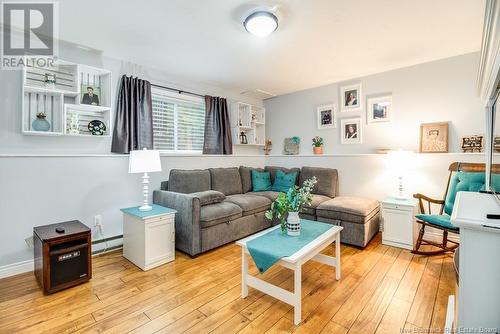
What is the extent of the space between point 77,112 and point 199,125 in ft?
5.57

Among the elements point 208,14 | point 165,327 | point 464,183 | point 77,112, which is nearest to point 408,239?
point 464,183

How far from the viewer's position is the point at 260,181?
4.09 meters

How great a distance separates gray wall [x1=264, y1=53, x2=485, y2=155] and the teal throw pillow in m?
0.71

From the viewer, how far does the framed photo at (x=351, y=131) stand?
12.3 feet

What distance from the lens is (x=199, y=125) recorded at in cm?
395

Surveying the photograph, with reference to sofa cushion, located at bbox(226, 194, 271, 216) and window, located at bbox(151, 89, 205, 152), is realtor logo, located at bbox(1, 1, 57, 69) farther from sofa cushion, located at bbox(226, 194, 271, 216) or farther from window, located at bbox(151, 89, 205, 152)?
sofa cushion, located at bbox(226, 194, 271, 216)

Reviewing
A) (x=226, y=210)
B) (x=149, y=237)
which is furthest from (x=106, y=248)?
(x=226, y=210)

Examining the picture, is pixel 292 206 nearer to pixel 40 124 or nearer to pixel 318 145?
pixel 318 145

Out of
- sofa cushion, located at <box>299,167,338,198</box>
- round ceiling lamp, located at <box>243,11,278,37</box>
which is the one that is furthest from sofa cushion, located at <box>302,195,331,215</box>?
round ceiling lamp, located at <box>243,11,278,37</box>

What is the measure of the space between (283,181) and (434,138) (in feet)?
7.14

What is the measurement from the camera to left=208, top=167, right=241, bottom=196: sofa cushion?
362cm

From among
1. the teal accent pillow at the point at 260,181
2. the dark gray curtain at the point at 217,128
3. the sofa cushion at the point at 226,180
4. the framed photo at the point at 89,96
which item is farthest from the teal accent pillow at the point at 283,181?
the framed photo at the point at 89,96

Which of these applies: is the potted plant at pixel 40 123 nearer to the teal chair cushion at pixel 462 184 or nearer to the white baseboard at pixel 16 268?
the white baseboard at pixel 16 268

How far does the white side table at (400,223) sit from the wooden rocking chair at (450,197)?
0.08 metres
